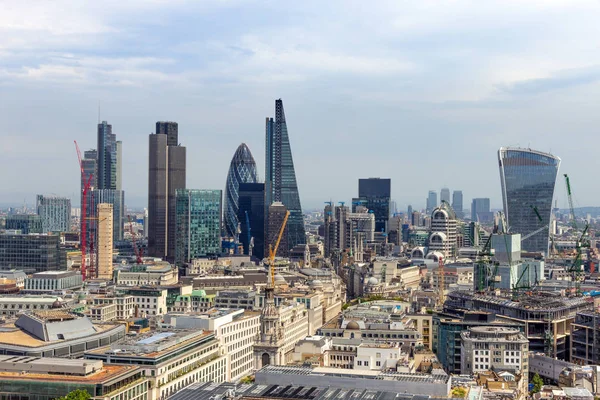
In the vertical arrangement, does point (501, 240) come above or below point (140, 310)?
above

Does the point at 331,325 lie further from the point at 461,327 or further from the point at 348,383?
the point at 348,383

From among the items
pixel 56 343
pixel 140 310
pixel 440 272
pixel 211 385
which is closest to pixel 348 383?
pixel 211 385

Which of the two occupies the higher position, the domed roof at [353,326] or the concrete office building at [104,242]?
the concrete office building at [104,242]

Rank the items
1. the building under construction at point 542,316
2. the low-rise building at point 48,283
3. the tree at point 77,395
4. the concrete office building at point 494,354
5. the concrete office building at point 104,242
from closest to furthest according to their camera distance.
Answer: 1. the tree at point 77,395
2. the concrete office building at point 494,354
3. the building under construction at point 542,316
4. the low-rise building at point 48,283
5. the concrete office building at point 104,242

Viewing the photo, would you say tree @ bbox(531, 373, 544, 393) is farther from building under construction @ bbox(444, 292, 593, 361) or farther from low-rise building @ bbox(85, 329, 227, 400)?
low-rise building @ bbox(85, 329, 227, 400)

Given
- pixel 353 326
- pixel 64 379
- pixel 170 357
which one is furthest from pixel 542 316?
pixel 64 379

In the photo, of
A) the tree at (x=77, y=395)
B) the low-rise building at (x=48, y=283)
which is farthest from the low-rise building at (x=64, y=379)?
the low-rise building at (x=48, y=283)

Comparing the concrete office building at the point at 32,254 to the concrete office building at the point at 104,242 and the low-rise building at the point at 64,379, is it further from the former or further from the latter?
the low-rise building at the point at 64,379
